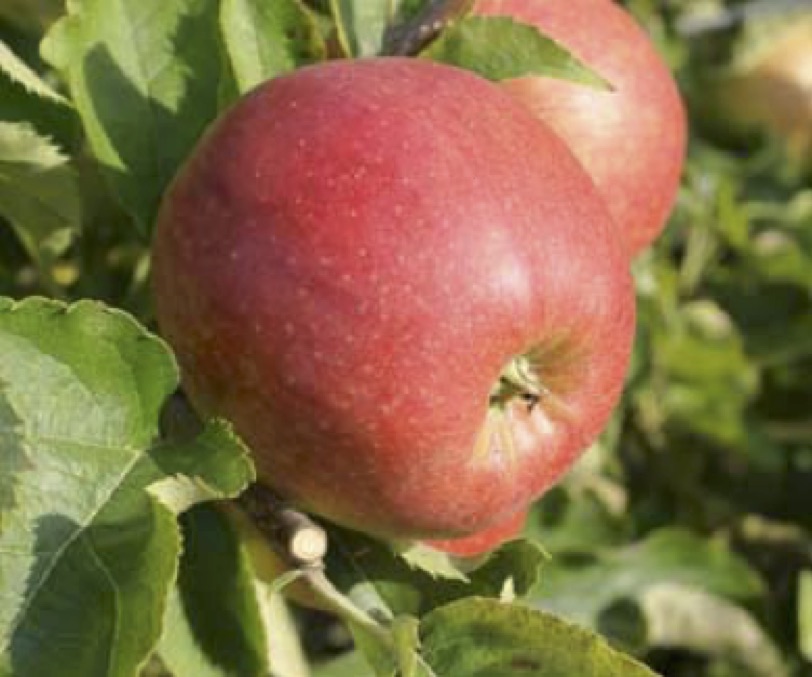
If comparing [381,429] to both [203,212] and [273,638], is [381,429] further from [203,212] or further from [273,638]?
[273,638]

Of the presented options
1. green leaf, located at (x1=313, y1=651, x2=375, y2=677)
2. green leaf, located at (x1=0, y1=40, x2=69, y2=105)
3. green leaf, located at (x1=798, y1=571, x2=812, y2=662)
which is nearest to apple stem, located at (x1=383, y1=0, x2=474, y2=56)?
green leaf, located at (x1=0, y1=40, x2=69, y2=105)

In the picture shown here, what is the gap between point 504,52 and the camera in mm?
1118

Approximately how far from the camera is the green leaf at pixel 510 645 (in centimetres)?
98

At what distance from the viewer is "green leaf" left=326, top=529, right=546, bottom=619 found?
1.09 m

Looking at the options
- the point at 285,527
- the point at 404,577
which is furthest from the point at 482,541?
the point at 285,527

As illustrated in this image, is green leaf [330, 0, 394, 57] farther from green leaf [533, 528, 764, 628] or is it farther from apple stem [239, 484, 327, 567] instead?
green leaf [533, 528, 764, 628]

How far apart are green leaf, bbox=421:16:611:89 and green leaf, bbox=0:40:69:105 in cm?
24

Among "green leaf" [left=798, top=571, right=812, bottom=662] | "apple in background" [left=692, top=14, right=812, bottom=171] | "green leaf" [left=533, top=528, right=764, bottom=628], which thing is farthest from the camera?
"apple in background" [left=692, top=14, right=812, bottom=171]

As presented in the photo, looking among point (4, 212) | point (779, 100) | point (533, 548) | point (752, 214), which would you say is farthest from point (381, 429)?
point (779, 100)

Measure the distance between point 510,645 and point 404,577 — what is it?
122 millimetres

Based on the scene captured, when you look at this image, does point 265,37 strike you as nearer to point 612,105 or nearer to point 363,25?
point 363,25

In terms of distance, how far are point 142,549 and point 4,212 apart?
11.8 inches

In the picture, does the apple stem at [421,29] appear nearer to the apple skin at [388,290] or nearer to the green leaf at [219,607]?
the apple skin at [388,290]

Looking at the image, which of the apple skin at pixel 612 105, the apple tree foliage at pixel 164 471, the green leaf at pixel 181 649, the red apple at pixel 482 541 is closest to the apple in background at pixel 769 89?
the apple tree foliage at pixel 164 471
